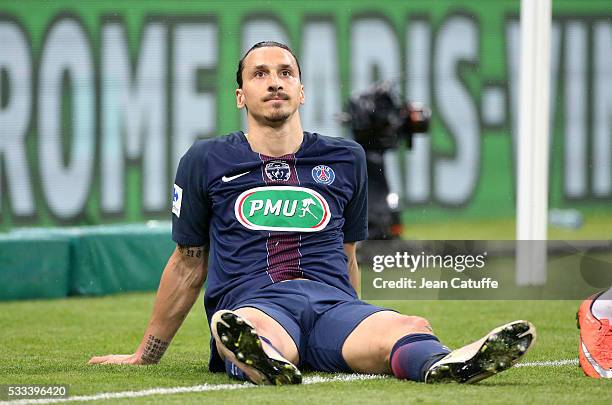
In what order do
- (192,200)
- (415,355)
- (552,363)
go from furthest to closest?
(552,363) < (192,200) < (415,355)

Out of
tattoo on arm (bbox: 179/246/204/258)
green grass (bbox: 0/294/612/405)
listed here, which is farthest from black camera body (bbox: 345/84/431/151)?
tattoo on arm (bbox: 179/246/204/258)

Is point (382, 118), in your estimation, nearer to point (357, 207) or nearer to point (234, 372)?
point (357, 207)

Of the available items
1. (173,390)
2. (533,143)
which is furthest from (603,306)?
(533,143)

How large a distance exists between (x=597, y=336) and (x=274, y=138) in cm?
151

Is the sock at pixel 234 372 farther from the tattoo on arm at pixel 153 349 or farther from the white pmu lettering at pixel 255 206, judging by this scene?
the white pmu lettering at pixel 255 206

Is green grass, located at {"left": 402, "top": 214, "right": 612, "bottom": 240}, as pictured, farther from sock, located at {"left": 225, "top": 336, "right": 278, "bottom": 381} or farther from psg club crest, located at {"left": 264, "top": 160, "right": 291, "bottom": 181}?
sock, located at {"left": 225, "top": 336, "right": 278, "bottom": 381}

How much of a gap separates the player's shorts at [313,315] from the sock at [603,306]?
923mm

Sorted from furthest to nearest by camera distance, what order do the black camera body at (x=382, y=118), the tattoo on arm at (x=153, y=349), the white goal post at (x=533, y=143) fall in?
the black camera body at (x=382, y=118) < the white goal post at (x=533, y=143) < the tattoo on arm at (x=153, y=349)

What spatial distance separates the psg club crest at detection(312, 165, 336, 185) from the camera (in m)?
5.36

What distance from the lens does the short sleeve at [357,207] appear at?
5492mm

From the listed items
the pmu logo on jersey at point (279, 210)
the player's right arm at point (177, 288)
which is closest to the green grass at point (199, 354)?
the player's right arm at point (177, 288)

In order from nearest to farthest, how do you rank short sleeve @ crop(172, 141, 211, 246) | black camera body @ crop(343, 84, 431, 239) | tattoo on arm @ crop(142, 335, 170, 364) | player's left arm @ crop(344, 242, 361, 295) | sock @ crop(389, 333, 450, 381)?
sock @ crop(389, 333, 450, 381) < short sleeve @ crop(172, 141, 211, 246) < tattoo on arm @ crop(142, 335, 170, 364) < player's left arm @ crop(344, 242, 361, 295) < black camera body @ crop(343, 84, 431, 239)

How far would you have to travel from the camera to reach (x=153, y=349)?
5.43m

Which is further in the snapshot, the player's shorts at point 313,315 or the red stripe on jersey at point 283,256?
the red stripe on jersey at point 283,256
